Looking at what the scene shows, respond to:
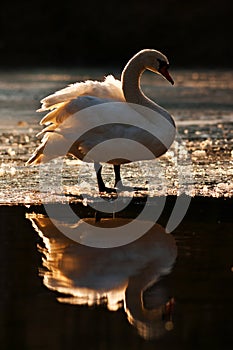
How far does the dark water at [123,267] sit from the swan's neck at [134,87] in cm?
73

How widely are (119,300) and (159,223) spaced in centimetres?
204

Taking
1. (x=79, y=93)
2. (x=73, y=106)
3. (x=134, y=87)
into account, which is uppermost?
(x=134, y=87)

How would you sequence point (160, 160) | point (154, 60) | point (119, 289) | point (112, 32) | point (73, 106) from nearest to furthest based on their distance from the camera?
point (119, 289) → point (73, 106) → point (154, 60) → point (160, 160) → point (112, 32)

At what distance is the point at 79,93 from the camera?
9.02 m

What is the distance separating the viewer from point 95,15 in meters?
39.7

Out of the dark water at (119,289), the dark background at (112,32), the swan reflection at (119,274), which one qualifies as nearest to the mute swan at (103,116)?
the dark water at (119,289)

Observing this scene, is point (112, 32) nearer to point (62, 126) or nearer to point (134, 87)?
point (134, 87)

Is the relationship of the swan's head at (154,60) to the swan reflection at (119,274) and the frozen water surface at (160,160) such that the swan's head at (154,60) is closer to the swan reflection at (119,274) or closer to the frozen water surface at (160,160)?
the frozen water surface at (160,160)

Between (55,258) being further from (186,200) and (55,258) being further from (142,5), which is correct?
(142,5)

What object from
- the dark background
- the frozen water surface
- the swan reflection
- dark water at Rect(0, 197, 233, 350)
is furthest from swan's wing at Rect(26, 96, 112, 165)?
the dark background

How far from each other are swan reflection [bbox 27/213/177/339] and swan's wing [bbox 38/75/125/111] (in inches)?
70.7

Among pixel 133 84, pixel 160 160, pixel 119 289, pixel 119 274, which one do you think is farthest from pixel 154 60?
pixel 119 289

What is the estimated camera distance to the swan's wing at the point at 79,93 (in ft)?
29.0

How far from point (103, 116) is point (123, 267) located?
9.21 feet
